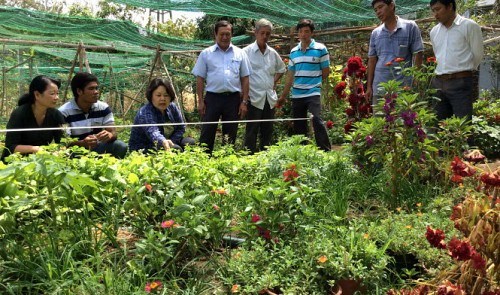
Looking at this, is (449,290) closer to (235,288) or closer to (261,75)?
(235,288)

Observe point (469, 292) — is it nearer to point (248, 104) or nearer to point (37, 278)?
point (37, 278)

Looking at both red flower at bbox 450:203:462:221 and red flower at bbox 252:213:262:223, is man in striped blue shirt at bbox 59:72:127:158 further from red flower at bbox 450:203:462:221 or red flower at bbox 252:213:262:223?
red flower at bbox 450:203:462:221

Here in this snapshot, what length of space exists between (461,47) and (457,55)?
0.07 metres

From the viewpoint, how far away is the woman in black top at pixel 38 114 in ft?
13.0

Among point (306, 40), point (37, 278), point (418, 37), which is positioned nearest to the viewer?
A: point (37, 278)

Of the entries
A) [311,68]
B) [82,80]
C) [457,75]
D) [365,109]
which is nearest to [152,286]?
[82,80]

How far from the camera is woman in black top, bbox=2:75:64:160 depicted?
3.95m

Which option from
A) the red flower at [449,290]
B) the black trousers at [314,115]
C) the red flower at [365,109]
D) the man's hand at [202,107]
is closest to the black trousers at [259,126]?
the black trousers at [314,115]

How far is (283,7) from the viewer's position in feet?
22.9

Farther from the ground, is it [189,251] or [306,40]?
[306,40]

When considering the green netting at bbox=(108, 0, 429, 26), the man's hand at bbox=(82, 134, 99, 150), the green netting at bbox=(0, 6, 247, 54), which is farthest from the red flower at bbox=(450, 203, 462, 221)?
the green netting at bbox=(0, 6, 247, 54)

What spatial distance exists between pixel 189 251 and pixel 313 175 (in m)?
0.83

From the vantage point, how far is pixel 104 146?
4398 millimetres

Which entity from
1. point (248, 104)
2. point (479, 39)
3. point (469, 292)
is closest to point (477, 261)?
point (469, 292)
